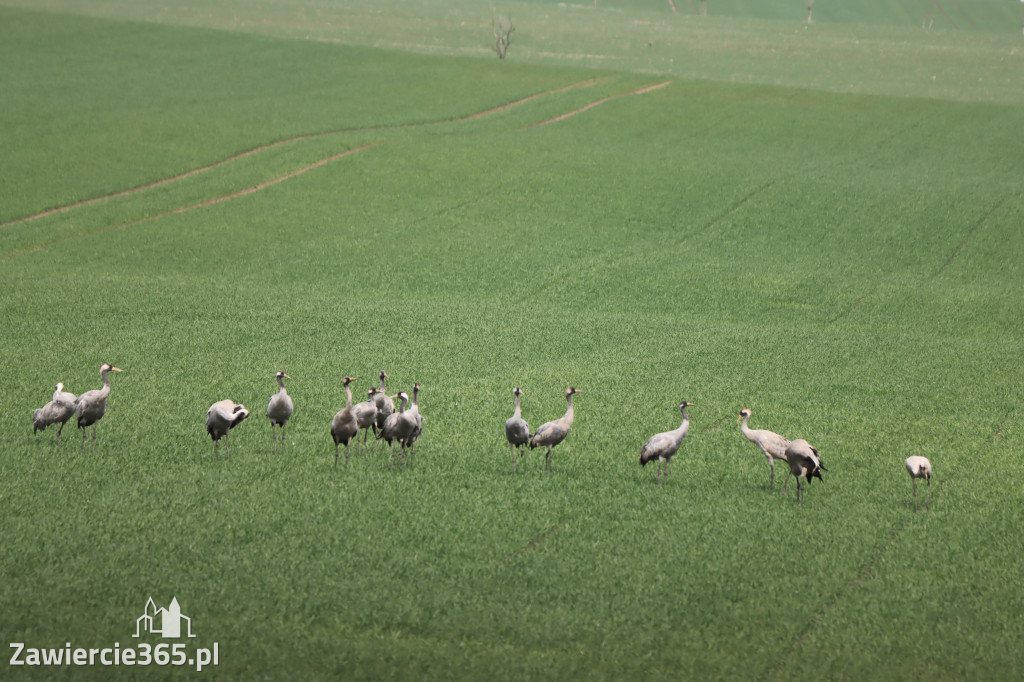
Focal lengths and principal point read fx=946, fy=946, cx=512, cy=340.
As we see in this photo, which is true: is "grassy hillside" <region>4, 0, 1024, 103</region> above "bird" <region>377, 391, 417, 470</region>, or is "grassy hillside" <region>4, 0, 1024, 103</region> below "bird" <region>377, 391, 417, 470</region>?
above

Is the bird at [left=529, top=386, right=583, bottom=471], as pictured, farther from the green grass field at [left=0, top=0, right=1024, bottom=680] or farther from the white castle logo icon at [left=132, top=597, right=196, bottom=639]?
the white castle logo icon at [left=132, top=597, right=196, bottom=639]

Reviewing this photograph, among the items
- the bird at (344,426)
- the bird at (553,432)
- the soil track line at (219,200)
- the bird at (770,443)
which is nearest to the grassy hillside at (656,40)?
the soil track line at (219,200)

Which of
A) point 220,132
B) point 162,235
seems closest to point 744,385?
point 162,235

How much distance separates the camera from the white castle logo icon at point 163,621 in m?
11.5

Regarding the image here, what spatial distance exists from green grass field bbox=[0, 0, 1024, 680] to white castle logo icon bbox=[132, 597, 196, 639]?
0.23 meters

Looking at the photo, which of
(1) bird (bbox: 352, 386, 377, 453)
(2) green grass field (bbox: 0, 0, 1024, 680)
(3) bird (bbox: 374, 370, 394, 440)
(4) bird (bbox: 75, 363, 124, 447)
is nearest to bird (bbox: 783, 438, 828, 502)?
(2) green grass field (bbox: 0, 0, 1024, 680)

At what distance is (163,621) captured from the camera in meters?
11.7

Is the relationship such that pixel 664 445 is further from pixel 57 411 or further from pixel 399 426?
pixel 57 411

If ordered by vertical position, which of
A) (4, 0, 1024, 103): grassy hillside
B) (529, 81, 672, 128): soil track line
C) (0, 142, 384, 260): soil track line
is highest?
(4, 0, 1024, 103): grassy hillside

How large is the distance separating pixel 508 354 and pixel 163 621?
14484mm

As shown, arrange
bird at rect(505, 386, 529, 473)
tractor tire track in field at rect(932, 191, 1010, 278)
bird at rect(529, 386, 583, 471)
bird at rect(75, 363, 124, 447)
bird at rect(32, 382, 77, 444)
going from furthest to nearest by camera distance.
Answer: tractor tire track in field at rect(932, 191, 1010, 278) → bird at rect(32, 382, 77, 444) → bird at rect(75, 363, 124, 447) → bird at rect(529, 386, 583, 471) → bird at rect(505, 386, 529, 473)

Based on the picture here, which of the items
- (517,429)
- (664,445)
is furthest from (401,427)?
→ (664,445)

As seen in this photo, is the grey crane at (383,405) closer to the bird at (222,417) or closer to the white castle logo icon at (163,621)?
the bird at (222,417)

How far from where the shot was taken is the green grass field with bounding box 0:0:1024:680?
1215 centimetres
